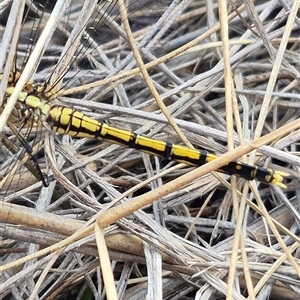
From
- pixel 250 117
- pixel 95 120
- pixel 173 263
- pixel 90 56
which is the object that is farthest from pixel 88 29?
pixel 173 263

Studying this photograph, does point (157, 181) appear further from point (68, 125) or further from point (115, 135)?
point (68, 125)

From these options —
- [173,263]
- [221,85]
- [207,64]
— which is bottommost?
[173,263]

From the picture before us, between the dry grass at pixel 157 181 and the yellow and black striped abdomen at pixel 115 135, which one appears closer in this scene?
the dry grass at pixel 157 181

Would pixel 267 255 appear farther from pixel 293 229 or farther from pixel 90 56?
pixel 90 56

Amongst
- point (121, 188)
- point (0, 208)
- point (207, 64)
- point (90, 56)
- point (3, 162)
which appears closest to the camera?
point (0, 208)
